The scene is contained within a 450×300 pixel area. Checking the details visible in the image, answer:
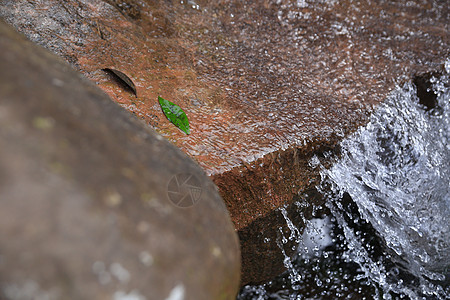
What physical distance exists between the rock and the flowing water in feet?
4.11

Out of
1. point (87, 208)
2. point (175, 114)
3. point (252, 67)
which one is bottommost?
point (87, 208)

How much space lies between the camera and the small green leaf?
1447 millimetres

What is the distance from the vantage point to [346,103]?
1.85 m

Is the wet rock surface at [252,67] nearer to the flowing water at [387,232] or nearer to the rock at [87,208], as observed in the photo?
the flowing water at [387,232]

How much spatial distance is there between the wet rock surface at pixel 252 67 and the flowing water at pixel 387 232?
15cm

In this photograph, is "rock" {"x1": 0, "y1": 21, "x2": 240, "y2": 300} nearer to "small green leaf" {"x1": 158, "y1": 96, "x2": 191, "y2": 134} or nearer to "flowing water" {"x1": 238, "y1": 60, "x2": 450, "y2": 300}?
"small green leaf" {"x1": 158, "y1": 96, "x2": 191, "y2": 134}

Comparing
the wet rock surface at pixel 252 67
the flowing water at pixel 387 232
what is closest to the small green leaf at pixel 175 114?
the wet rock surface at pixel 252 67

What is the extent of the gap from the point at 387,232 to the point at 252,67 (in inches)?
39.6

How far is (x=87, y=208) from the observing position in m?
0.55

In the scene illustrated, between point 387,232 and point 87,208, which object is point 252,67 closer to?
point 387,232

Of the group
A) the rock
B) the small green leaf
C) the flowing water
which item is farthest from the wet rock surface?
the rock

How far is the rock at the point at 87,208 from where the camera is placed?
1.71 ft

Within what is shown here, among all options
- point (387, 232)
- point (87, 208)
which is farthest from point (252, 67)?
point (87, 208)

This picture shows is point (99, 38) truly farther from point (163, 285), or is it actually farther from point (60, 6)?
point (163, 285)
